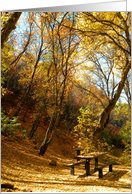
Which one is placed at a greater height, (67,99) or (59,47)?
(59,47)

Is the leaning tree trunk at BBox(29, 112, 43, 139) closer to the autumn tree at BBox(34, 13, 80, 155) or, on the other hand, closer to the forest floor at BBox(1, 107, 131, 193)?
the forest floor at BBox(1, 107, 131, 193)

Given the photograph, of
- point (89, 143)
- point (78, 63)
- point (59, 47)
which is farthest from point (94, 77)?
point (89, 143)

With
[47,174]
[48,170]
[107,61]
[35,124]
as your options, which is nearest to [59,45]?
[107,61]

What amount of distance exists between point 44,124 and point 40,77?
6.72ft

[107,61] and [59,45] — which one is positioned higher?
[59,45]

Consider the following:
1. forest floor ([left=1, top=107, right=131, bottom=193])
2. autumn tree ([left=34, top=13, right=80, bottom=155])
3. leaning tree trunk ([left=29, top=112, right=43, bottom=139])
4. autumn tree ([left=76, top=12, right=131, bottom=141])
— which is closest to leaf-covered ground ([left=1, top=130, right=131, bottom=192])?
forest floor ([left=1, top=107, right=131, bottom=193])

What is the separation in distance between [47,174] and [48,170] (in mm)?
418

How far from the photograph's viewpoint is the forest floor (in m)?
2.15

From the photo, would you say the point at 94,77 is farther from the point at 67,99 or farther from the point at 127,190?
the point at 127,190

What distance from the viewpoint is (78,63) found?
5.98 m

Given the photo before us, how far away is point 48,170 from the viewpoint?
3.43 metres

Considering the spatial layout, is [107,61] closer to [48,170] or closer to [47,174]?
[48,170]

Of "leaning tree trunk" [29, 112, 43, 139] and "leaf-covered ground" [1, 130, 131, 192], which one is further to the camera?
"leaning tree trunk" [29, 112, 43, 139]

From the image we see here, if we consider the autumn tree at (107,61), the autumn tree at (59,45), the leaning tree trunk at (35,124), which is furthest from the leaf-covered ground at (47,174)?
the autumn tree at (107,61)
